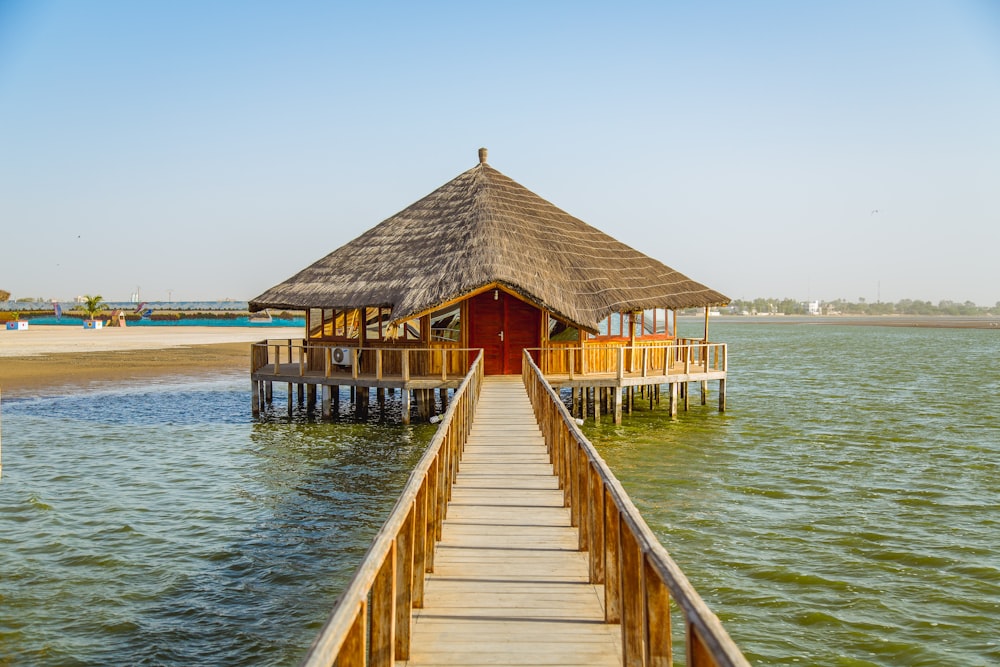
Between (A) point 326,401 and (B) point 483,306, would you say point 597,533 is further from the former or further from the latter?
(A) point 326,401

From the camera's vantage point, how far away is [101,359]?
46938 mm

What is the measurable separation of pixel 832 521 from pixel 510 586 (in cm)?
868

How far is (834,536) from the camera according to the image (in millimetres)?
12211

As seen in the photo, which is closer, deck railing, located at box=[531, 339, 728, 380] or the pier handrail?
the pier handrail

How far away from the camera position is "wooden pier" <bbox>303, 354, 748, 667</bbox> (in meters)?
3.87

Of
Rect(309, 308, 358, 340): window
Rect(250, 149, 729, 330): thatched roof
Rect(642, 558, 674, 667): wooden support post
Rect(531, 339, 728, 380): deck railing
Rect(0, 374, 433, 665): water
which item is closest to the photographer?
Rect(642, 558, 674, 667): wooden support post

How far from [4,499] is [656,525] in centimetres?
1137

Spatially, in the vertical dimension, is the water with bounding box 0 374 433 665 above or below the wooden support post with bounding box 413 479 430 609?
below

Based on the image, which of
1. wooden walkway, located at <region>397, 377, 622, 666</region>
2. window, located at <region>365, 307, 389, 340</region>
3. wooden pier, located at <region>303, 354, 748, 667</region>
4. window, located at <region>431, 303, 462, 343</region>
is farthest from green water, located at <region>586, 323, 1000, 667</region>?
window, located at <region>365, 307, 389, 340</region>

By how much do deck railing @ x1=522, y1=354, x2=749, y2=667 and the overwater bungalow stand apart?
1268cm

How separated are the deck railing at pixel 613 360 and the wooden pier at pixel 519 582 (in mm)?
11452

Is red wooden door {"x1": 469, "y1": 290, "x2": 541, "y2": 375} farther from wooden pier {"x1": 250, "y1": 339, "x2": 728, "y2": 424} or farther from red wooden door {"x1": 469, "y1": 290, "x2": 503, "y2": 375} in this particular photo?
wooden pier {"x1": 250, "y1": 339, "x2": 728, "y2": 424}

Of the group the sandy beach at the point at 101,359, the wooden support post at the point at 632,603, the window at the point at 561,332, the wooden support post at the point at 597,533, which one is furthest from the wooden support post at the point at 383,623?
the sandy beach at the point at 101,359

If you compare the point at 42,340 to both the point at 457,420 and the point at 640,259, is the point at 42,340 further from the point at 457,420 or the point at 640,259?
the point at 457,420
